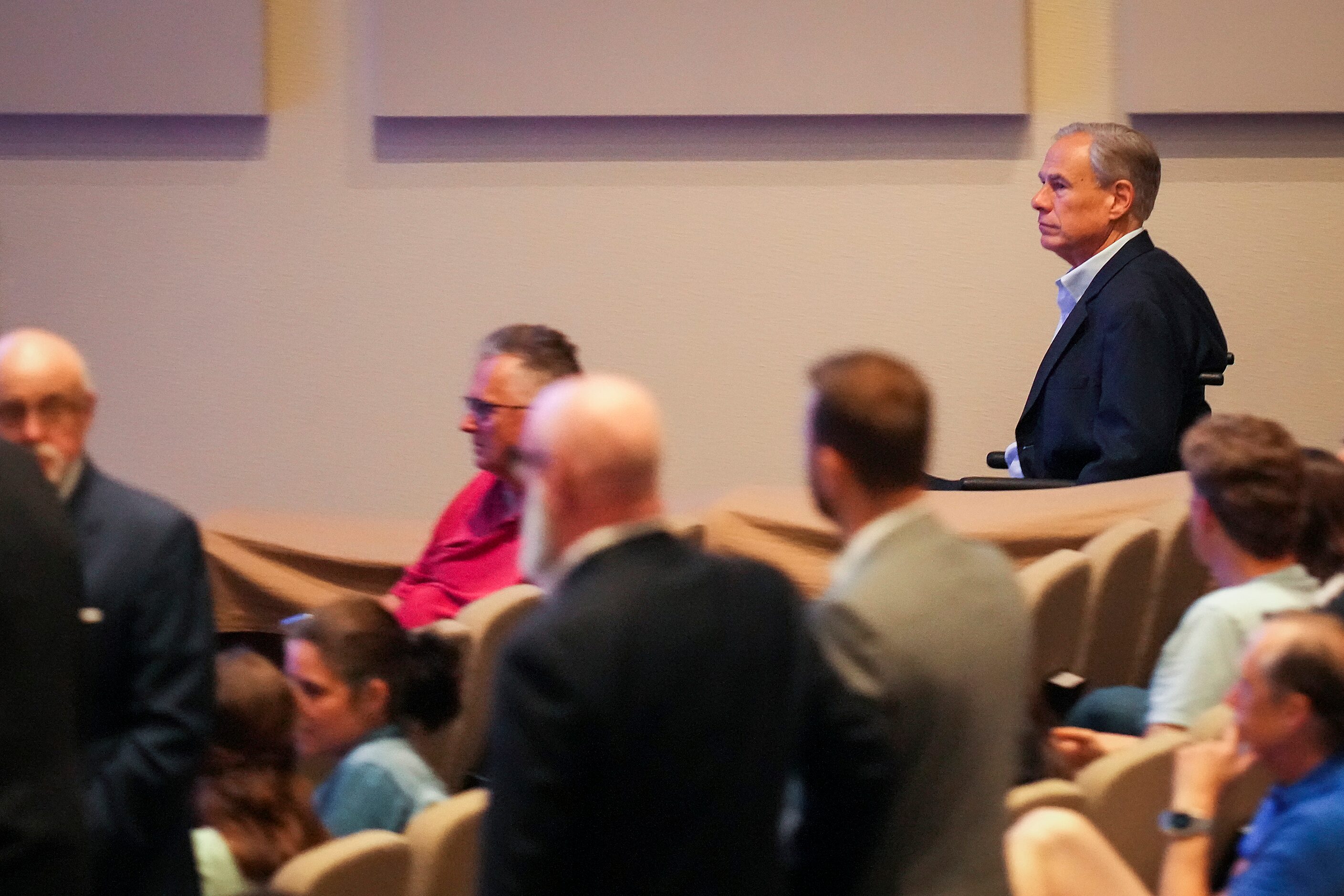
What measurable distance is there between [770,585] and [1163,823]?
0.84 metres

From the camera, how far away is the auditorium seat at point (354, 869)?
5.72 ft

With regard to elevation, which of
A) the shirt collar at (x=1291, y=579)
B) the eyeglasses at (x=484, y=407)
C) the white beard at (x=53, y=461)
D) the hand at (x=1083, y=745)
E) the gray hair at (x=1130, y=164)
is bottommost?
the hand at (x=1083, y=745)

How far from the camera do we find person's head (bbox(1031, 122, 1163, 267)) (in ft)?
12.9

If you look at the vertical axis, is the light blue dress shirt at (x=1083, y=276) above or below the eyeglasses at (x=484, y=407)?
above

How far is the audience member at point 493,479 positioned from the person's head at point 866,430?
1.38m

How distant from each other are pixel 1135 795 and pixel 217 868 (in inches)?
48.9

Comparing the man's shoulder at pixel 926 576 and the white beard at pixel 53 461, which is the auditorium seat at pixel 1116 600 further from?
the white beard at pixel 53 461

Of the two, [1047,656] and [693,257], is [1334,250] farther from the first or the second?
[1047,656]

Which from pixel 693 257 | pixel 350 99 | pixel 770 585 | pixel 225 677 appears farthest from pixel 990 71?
pixel 770 585

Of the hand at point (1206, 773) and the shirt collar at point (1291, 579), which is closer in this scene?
the hand at point (1206, 773)

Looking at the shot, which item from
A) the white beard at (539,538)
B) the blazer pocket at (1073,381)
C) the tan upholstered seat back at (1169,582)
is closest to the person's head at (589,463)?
the white beard at (539,538)

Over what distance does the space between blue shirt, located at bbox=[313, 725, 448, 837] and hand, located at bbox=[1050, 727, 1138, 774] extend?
3.14 feet

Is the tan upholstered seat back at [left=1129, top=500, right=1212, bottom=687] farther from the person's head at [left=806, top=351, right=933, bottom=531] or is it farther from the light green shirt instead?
the light green shirt

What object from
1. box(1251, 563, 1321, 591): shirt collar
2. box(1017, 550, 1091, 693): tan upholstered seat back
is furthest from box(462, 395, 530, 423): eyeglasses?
box(1251, 563, 1321, 591): shirt collar
